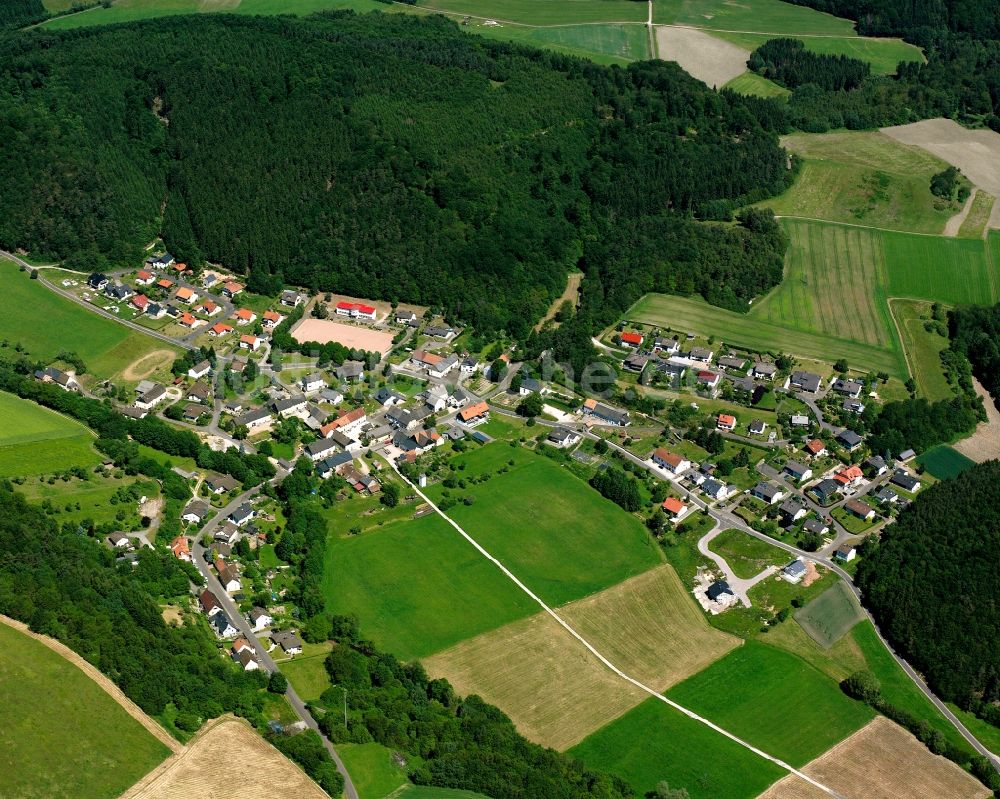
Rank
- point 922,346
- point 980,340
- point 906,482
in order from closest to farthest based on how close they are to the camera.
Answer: point 906,482 < point 980,340 < point 922,346

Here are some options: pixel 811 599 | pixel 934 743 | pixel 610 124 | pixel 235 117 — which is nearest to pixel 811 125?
pixel 610 124

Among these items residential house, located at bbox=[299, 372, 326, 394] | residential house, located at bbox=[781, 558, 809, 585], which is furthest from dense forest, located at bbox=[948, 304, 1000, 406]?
→ residential house, located at bbox=[299, 372, 326, 394]

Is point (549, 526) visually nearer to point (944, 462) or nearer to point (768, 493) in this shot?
point (768, 493)

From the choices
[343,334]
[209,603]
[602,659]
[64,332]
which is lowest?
[602,659]

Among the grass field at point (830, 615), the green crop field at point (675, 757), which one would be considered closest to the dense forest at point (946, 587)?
the grass field at point (830, 615)

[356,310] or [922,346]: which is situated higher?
[356,310]

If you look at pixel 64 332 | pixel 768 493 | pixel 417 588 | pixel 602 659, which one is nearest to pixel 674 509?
pixel 768 493

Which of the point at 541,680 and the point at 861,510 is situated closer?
the point at 541,680

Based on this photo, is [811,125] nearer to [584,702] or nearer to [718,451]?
[718,451]
